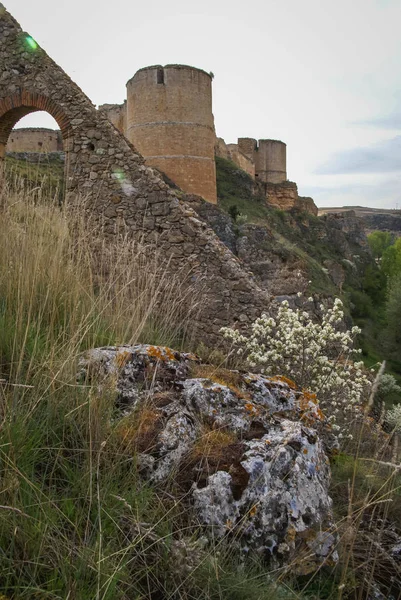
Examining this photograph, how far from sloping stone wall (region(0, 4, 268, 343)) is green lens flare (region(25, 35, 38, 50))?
0.05 feet

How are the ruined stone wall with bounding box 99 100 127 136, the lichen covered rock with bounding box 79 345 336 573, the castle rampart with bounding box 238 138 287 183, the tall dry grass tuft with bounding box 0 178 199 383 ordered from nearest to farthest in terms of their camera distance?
1. the lichen covered rock with bounding box 79 345 336 573
2. the tall dry grass tuft with bounding box 0 178 199 383
3. the ruined stone wall with bounding box 99 100 127 136
4. the castle rampart with bounding box 238 138 287 183

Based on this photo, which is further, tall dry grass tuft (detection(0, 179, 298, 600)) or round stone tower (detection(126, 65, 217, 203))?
round stone tower (detection(126, 65, 217, 203))

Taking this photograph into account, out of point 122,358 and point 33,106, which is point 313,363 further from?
point 33,106

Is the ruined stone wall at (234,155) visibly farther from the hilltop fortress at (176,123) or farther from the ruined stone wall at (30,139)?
the ruined stone wall at (30,139)

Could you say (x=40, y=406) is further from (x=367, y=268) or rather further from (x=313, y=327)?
(x=367, y=268)

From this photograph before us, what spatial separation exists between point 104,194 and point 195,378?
479 cm

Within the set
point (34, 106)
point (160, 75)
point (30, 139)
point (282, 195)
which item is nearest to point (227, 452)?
point (34, 106)

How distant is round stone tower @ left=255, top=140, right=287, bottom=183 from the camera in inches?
1758

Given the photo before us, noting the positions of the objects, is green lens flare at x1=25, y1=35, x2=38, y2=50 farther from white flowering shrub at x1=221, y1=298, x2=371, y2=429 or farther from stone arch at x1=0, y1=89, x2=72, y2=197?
white flowering shrub at x1=221, y1=298, x2=371, y2=429

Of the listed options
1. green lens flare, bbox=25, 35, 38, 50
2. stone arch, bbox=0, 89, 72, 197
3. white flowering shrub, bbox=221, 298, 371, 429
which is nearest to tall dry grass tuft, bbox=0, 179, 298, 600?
white flowering shrub, bbox=221, 298, 371, 429

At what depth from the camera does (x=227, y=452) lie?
2.40 meters

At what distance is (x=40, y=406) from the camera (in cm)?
215

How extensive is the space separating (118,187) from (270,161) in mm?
39918

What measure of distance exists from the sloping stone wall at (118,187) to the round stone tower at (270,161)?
3887 centimetres
